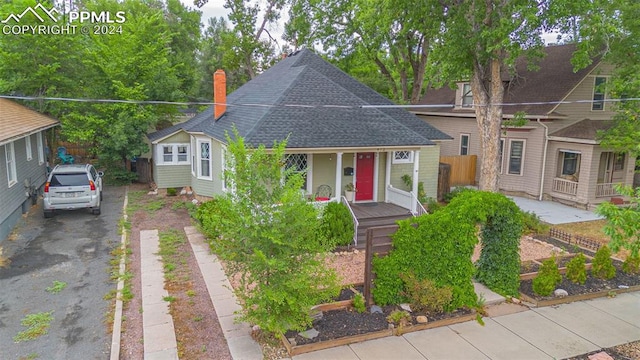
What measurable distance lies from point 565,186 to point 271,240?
17166 millimetres

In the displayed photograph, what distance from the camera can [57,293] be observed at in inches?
378

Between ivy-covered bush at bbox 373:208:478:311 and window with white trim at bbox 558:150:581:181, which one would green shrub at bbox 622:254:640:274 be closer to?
ivy-covered bush at bbox 373:208:478:311

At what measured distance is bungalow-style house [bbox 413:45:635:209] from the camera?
18922mm

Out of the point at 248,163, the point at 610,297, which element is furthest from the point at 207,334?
the point at 610,297

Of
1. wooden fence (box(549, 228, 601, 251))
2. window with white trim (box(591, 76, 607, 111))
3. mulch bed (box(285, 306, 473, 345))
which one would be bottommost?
mulch bed (box(285, 306, 473, 345))

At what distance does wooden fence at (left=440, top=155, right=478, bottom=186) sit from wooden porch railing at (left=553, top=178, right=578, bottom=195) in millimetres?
4305

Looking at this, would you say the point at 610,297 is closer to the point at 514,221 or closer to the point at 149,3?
the point at 514,221

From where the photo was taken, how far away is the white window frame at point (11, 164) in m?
14.4

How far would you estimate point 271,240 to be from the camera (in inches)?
288

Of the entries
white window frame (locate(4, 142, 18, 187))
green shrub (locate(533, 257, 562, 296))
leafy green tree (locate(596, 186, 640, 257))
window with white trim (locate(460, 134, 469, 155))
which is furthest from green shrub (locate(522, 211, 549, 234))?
white window frame (locate(4, 142, 18, 187))

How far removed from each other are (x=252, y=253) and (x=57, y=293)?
5.16 metres

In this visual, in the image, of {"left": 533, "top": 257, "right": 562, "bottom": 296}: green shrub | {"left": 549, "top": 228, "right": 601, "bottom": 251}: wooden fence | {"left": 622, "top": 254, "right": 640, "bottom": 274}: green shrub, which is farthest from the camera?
{"left": 549, "top": 228, "right": 601, "bottom": 251}: wooden fence

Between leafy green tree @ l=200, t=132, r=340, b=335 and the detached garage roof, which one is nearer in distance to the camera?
leafy green tree @ l=200, t=132, r=340, b=335

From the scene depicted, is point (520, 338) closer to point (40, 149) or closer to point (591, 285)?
point (591, 285)
